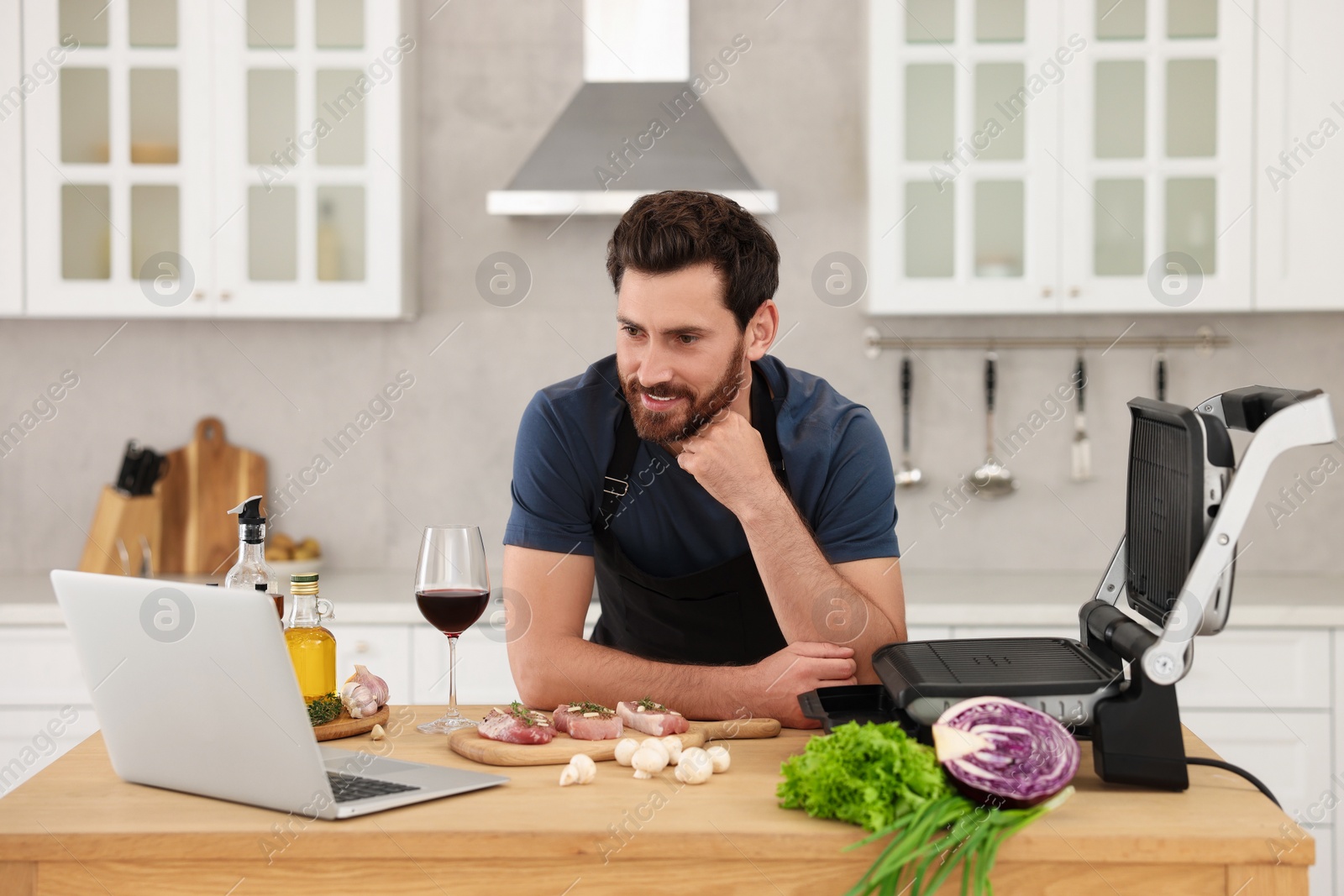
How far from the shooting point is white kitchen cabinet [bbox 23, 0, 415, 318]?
9.91ft

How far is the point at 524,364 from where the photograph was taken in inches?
135

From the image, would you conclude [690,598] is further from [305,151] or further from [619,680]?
[305,151]

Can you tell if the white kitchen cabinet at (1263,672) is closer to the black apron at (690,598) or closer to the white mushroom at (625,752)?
the black apron at (690,598)

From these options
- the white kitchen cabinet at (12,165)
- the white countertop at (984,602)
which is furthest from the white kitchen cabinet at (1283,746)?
the white kitchen cabinet at (12,165)

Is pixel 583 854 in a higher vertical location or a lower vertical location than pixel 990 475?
lower

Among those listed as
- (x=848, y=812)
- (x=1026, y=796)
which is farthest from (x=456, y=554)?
(x=1026, y=796)

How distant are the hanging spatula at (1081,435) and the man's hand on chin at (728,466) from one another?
1.84m

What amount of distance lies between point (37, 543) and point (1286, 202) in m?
Result: 3.64

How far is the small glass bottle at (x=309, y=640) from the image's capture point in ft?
4.44

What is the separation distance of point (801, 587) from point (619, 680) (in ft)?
1.01

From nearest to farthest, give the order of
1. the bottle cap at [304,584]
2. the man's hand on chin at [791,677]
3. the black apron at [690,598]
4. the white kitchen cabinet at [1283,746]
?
1. the bottle cap at [304,584]
2. the man's hand on chin at [791,677]
3. the black apron at [690,598]
4. the white kitchen cabinet at [1283,746]

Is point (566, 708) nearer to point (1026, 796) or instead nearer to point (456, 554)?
point (456, 554)

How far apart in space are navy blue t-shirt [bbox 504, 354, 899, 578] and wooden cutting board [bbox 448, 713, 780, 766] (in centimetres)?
49

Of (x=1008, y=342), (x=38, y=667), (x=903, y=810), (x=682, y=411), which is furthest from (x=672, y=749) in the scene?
(x=1008, y=342)
